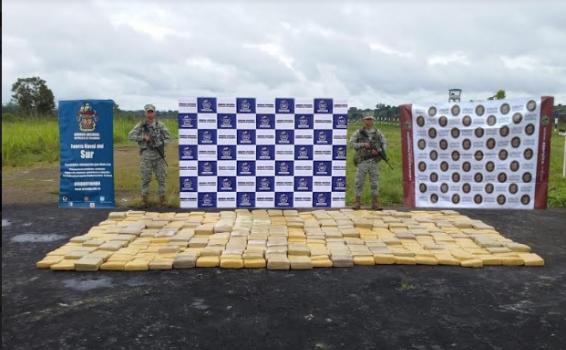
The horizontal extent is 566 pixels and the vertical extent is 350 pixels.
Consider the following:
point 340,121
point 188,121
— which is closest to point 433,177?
point 340,121

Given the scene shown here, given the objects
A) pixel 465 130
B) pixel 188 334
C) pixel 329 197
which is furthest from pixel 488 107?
pixel 188 334

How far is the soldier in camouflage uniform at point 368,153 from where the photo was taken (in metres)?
8.94

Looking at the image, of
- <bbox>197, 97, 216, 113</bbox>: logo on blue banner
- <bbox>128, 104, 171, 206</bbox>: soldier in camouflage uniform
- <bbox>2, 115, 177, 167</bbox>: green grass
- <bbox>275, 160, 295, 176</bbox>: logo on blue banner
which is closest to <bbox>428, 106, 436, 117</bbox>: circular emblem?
<bbox>275, 160, 295, 176</bbox>: logo on blue banner

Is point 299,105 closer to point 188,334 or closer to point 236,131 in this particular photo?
point 236,131

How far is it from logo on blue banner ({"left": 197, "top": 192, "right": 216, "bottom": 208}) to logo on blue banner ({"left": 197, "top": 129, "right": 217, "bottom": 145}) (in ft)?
2.93

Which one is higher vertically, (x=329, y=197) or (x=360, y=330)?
(x=329, y=197)

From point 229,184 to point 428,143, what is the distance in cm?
366

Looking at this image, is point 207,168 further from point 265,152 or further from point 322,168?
point 322,168

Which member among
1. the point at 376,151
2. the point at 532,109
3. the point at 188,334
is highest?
the point at 532,109

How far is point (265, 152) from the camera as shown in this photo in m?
8.98

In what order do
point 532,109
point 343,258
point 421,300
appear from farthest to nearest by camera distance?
point 532,109, point 343,258, point 421,300

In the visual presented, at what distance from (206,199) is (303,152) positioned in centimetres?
189

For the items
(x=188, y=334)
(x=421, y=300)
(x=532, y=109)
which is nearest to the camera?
(x=188, y=334)

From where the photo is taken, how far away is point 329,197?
29.9ft
